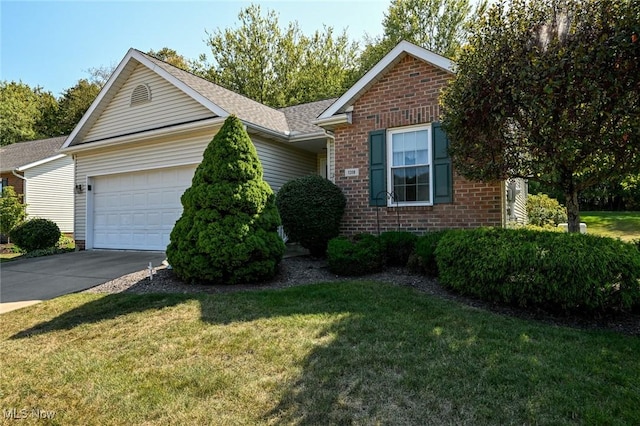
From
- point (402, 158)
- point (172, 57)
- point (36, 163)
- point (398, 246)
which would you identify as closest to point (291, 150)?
point (402, 158)

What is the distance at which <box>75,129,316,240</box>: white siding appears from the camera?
9781mm

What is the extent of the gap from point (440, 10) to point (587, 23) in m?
24.8

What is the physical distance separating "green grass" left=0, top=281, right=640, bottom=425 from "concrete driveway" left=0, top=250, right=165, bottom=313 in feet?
5.65

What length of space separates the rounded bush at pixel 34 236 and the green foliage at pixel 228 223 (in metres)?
7.62

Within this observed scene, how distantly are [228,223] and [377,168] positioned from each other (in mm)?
3631

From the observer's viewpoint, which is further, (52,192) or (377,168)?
(52,192)

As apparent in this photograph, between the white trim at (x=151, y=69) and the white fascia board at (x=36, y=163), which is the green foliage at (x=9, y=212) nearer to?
the white fascia board at (x=36, y=163)

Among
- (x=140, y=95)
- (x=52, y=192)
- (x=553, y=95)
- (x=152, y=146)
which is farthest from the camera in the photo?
(x=52, y=192)

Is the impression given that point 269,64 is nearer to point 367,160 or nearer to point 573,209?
point 367,160

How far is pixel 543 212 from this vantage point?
14352mm

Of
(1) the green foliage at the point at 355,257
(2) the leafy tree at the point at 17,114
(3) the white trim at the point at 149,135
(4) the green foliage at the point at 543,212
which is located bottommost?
(1) the green foliage at the point at 355,257

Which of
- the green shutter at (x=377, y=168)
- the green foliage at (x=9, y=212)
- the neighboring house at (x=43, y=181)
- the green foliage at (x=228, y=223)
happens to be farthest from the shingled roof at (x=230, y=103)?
the neighboring house at (x=43, y=181)

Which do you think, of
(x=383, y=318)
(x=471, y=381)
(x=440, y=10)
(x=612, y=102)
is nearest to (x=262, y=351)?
(x=383, y=318)

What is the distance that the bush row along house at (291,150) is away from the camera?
7703 millimetres
